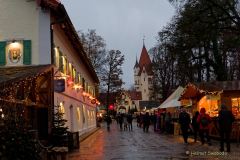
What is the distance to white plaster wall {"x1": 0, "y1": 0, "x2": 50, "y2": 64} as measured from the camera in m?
23.1

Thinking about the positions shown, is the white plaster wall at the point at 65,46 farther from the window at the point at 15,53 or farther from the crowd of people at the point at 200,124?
the crowd of people at the point at 200,124

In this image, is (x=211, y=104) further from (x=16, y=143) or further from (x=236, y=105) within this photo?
(x=16, y=143)

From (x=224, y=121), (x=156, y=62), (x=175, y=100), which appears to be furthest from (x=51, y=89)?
(x=156, y=62)

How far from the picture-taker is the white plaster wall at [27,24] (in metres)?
23.1

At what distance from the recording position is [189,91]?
34.0 m

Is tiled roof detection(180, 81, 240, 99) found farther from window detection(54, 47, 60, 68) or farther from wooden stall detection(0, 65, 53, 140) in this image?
wooden stall detection(0, 65, 53, 140)

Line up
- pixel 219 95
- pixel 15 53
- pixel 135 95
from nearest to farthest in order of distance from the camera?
pixel 15 53
pixel 219 95
pixel 135 95

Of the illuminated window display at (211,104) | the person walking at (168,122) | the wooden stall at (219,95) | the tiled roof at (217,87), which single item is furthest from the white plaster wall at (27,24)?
the person walking at (168,122)

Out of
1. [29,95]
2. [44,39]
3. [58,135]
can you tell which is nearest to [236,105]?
[44,39]

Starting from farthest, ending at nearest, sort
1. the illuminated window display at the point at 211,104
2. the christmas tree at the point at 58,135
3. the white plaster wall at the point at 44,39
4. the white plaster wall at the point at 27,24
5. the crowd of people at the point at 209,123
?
the illuminated window display at the point at 211,104 → the white plaster wall at the point at 27,24 → the white plaster wall at the point at 44,39 → the christmas tree at the point at 58,135 → the crowd of people at the point at 209,123

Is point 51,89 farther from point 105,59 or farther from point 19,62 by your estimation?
point 105,59

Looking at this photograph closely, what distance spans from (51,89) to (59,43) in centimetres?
522

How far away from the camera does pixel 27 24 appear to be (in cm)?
2353

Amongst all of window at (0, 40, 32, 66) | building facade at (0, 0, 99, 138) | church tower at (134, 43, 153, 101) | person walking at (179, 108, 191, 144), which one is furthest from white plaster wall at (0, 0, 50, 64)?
church tower at (134, 43, 153, 101)
